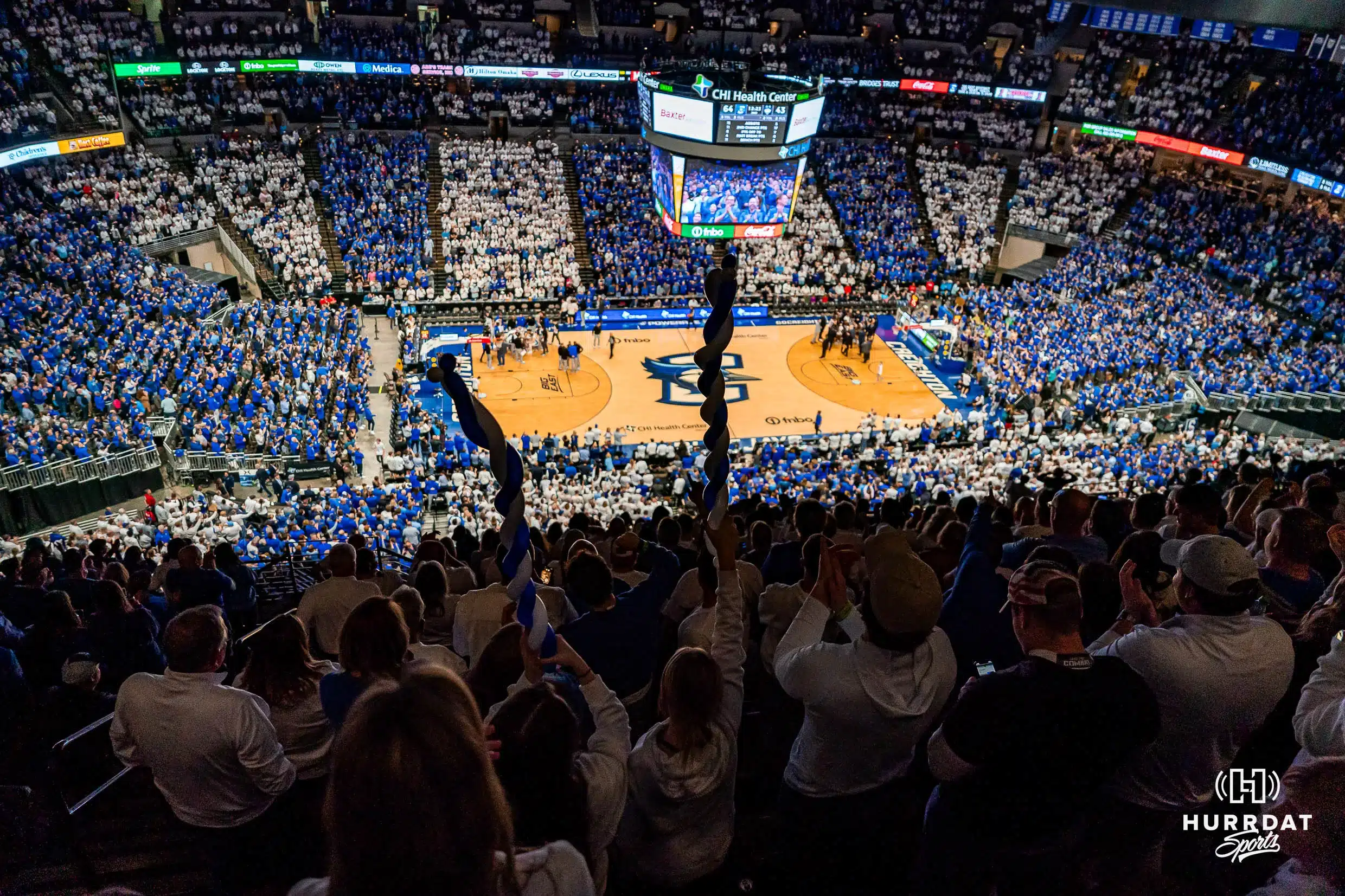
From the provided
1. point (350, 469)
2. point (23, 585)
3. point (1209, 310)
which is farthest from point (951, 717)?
point (1209, 310)

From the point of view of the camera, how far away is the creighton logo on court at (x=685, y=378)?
30.6m

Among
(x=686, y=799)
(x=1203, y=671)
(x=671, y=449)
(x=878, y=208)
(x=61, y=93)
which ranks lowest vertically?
(x=671, y=449)

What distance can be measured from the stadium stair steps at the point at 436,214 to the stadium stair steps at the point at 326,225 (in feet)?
12.1

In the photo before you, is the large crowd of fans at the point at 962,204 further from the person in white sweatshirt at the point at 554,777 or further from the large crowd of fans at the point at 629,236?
the person in white sweatshirt at the point at 554,777

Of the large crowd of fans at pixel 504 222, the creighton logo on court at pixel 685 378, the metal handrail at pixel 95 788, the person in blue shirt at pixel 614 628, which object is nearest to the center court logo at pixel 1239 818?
the person in blue shirt at pixel 614 628

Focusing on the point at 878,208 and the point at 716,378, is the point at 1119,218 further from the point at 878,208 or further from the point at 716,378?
the point at 716,378

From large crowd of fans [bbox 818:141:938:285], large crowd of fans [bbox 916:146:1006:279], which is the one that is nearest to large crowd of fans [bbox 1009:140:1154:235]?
large crowd of fans [bbox 916:146:1006:279]

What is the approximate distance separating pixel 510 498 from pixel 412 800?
5.22 feet

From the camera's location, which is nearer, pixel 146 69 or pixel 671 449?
pixel 671 449

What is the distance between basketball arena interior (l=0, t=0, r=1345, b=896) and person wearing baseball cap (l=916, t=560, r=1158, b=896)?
0.07 feet

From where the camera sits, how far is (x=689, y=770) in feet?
11.3

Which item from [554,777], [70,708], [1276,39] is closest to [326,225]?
[70,708]

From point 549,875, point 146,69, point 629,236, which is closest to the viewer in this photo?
point 549,875

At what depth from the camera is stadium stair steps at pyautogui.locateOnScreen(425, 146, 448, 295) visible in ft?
119
